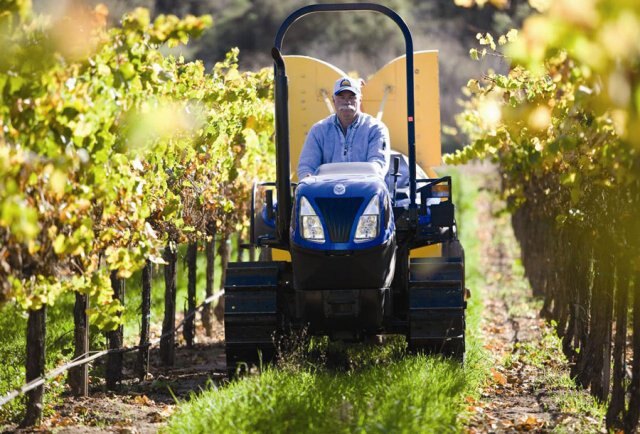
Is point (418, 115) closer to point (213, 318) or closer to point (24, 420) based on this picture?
point (24, 420)

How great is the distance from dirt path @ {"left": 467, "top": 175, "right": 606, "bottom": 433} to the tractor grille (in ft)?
5.22

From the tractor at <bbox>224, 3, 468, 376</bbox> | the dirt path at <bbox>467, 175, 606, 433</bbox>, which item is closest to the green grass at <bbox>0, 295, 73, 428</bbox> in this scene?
the tractor at <bbox>224, 3, 468, 376</bbox>

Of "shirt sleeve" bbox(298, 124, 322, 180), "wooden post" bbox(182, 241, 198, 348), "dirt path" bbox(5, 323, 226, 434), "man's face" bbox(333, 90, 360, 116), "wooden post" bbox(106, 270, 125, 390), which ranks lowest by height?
"dirt path" bbox(5, 323, 226, 434)

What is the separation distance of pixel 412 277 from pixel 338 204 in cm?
118

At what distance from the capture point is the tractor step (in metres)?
9.84

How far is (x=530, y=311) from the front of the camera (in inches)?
738

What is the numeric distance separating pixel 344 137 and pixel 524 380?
2824 millimetres

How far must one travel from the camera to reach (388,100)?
42.5 ft

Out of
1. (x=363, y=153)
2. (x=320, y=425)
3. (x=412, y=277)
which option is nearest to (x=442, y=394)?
(x=320, y=425)

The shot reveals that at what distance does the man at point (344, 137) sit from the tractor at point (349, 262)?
0.28m

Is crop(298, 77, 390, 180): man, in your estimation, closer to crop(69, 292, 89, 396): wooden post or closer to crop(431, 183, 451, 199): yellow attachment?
crop(431, 183, 451, 199): yellow attachment

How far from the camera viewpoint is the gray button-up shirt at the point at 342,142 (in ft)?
33.7

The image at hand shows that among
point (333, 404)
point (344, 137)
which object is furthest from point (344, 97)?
point (333, 404)

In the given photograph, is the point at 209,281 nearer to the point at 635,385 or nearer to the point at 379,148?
the point at 379,148
